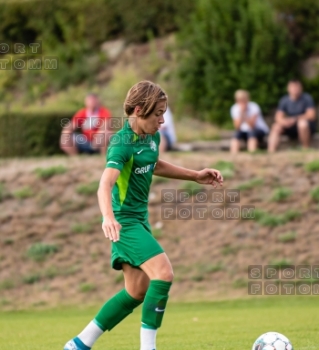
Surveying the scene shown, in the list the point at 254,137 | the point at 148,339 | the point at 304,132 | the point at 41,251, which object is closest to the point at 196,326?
the point at 148,339

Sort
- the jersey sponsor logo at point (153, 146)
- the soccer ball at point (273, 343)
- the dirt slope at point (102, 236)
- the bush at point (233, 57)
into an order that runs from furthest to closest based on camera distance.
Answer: the bush at point (233, 57) → the dirt slope at point (102, 236) → the jersey sponsor logo at point (153, 146) → the soccer ball at point (273, 343)

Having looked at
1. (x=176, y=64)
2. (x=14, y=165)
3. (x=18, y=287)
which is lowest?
(x=18, y=287)

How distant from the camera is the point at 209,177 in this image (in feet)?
24.0

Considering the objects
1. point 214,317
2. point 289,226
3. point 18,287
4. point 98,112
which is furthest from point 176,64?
point 214,317

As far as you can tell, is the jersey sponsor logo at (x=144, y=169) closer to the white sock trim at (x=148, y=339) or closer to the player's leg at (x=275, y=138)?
the white sock trim at (x=148, y=339)

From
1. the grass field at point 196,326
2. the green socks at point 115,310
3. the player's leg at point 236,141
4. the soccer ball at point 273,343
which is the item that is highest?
the player's leg at point 236,141

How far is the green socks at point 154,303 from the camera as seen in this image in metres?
6.44

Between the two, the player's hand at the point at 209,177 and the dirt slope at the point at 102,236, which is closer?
the player's hand at the point at 209,177

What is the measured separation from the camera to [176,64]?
77.5 ft

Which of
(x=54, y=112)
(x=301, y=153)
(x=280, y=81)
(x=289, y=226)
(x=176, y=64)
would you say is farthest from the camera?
(x=176, y=64)

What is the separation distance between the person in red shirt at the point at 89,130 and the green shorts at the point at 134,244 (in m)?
10.7

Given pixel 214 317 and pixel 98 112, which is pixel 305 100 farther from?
pixel 214 317

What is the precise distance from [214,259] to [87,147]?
4.18 metres

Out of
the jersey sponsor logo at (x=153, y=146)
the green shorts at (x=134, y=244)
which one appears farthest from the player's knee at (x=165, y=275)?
the jersey sponsor logo at (x=153, y=146)
